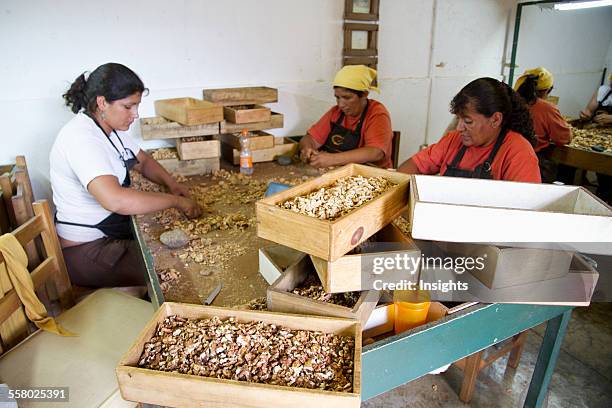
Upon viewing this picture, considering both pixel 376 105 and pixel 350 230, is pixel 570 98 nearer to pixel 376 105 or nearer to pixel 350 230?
pixel 376 105

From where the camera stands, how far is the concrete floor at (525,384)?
99.0 inches

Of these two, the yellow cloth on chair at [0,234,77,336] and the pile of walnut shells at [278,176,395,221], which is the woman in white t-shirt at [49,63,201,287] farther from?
the pile of walnut shells at [278,176,395,221]

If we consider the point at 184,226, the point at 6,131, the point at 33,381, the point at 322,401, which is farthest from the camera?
the point at 6,131

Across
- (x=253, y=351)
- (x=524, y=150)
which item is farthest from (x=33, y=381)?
(x=524, y=150)

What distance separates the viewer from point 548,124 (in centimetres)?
388

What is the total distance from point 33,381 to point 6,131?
6.69 feet

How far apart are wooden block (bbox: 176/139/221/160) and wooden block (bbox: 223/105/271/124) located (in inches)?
9.9

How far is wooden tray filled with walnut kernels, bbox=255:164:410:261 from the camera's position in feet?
3.99

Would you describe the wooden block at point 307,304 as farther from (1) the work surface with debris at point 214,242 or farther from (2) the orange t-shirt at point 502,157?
(2) the orange t-shirt at point 502,157

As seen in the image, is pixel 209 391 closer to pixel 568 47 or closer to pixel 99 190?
pixel 99 190

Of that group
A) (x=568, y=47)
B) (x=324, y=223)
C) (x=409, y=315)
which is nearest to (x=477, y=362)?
(x=409, y=315)

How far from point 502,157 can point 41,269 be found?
2363 mm

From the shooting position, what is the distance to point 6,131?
300cm

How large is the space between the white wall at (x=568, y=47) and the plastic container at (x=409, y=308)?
16.4 feet
